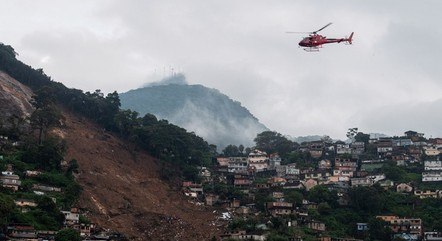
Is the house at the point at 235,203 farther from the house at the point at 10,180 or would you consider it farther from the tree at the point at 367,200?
the house at the point at 10,180

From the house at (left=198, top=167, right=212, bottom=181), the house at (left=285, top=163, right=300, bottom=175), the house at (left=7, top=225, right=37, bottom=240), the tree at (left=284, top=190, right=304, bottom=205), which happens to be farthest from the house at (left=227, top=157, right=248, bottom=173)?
the house at (left=7, top=225, right=37, bottom=240)

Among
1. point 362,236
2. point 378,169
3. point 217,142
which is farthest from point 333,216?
point 217,142

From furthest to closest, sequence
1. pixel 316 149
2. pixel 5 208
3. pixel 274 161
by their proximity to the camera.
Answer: pixel 316 149
pixel 274 161
pixel 5 208

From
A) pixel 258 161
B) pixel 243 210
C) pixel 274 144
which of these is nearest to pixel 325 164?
pixel 258 161

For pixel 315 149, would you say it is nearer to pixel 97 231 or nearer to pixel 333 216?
pixel 333 216

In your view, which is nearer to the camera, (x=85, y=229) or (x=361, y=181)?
(x=85, y=229)

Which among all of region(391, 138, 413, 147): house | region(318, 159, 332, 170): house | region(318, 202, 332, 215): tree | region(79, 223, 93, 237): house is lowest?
region(79, 223, 93, 237): house

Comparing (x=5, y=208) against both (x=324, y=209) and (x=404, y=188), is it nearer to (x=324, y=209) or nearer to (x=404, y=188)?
(x=324, y=209)

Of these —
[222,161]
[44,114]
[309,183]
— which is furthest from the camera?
[222,161]

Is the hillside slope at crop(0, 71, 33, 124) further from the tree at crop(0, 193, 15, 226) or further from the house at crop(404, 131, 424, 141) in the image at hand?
the house at crop(404, 131, 424, 141)
